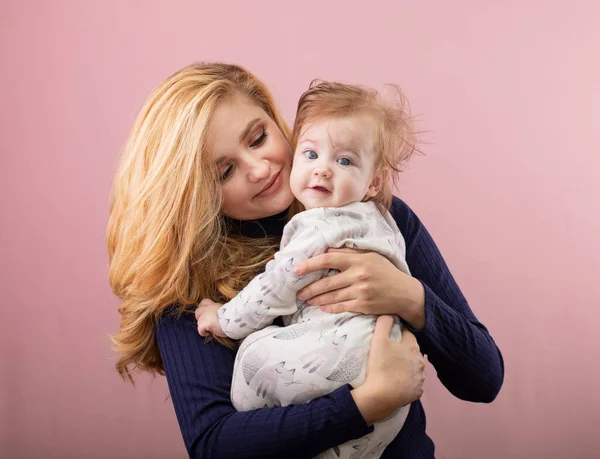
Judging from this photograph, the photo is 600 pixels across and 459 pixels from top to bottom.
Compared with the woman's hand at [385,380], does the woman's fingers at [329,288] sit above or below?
above

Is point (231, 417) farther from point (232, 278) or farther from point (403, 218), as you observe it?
point (403, 218)

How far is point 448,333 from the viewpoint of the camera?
5.86 ft

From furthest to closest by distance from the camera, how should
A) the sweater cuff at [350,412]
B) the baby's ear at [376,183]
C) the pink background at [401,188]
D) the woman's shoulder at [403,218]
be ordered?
the pink background at [401,188] < the woman's shoulder at [403,218] < the baby's ear at [376,183] < the sweater cuff at [350,412]

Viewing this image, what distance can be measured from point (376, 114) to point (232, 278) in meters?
0.52

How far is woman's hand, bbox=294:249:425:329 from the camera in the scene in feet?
5.36

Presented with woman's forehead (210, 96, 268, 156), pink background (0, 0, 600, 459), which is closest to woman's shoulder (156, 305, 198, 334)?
woman's forehead (210, 96, 268, 156)

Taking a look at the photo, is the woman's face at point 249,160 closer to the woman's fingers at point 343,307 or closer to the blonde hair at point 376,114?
the blonde hair at point 376,114

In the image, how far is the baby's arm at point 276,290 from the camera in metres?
1.64

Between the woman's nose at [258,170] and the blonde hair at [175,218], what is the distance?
0.28ft

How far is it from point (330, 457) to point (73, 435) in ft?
6.30

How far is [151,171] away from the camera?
1.85 m

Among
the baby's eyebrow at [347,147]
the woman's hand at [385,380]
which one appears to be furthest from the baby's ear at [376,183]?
the woman's hand at [385,380]

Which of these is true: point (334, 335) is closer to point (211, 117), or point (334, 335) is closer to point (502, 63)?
point (211, 117)

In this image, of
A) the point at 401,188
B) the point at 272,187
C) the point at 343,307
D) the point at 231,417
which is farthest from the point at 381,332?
the point at 401,188
